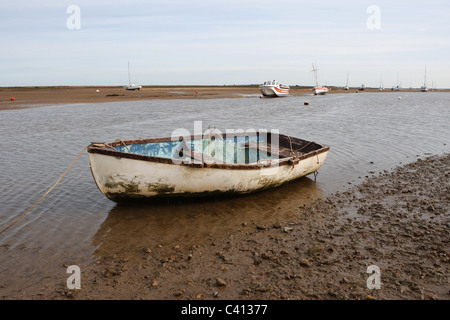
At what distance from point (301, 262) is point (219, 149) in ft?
20.4

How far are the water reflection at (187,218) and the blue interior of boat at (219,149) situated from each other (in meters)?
1.80

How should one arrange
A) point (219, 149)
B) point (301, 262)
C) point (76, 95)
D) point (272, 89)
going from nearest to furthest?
point (301, 262) → point (219, 149) → point (76, 95) → point (272, 89)

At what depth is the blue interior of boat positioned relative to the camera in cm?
948

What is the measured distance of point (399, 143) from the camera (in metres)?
16.0

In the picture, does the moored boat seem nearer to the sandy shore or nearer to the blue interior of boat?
the blue interior of boat

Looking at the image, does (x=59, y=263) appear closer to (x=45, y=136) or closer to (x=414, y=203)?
(x=414, y=203)

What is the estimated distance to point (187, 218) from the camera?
7.27m

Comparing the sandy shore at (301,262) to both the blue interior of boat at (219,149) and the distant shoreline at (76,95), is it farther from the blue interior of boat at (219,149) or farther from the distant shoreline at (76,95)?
the distant shoreline at (76,95)

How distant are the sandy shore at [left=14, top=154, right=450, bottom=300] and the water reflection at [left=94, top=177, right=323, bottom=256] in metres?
0.24

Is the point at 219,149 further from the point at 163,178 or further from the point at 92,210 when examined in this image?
the point at 92,210

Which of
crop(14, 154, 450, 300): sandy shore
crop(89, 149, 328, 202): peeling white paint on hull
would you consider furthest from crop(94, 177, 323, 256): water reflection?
crop(89, 149, 328, 202): peeling white paint on hull

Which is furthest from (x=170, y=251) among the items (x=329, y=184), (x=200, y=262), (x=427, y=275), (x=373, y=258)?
(x=329, y=184)

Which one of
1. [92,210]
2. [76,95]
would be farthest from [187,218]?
[76,95]
